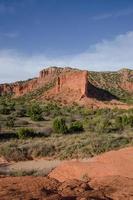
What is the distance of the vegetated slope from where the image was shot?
115m

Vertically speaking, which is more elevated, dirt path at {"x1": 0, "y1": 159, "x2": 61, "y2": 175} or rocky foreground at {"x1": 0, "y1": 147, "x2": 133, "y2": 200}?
rocky foreground at {"x1": 0, "y1": 147, "x2": 133, "y2": 200}

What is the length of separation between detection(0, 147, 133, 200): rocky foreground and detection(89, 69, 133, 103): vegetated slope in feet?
318

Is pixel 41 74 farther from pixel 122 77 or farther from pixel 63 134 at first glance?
pixel 63 134

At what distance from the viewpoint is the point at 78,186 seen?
37.4ft

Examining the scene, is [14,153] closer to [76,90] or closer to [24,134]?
[24,134]

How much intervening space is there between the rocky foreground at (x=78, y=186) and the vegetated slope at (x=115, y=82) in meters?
96.9

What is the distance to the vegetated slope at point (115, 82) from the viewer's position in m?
115

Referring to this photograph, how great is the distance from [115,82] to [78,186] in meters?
111

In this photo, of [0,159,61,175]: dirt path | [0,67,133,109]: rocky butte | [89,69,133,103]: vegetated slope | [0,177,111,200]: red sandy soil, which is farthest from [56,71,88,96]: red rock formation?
[0,177,111,200]: red sandy soil

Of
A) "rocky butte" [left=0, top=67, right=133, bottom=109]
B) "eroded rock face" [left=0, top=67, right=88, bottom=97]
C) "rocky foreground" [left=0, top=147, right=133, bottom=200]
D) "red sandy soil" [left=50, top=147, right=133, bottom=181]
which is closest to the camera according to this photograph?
"rocky foreground" [left=0, top=147, right=133, bottom=200]

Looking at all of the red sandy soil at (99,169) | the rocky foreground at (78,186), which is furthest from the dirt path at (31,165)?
the rocky foreground at (78,186)

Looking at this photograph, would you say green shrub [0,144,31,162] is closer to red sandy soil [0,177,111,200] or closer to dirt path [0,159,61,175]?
dirt path [0,159,61,175]

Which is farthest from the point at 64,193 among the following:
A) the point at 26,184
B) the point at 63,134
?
the point at 63,134

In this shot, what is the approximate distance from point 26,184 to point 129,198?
103 inches
